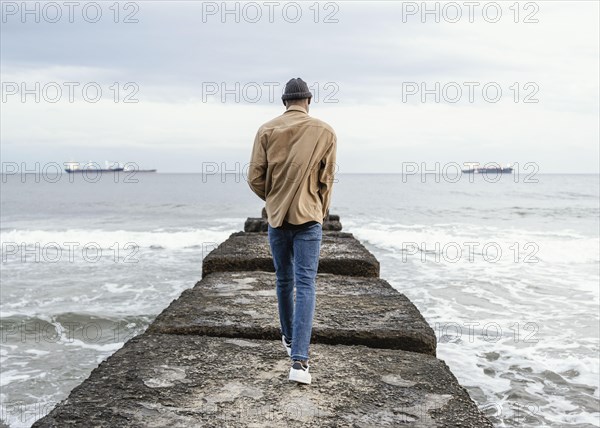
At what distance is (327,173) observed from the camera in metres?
2.64

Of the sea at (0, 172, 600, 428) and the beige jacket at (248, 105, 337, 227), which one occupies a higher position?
the beige jacket at (248, 105, 337, 227)

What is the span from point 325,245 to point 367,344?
255 cm

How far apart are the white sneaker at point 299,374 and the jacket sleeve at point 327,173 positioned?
0.74 metres

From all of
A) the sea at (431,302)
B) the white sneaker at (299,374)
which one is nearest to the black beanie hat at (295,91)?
the white sneaker at (299,374)

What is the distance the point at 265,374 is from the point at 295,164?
98cm

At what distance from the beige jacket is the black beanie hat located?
0.05 metres

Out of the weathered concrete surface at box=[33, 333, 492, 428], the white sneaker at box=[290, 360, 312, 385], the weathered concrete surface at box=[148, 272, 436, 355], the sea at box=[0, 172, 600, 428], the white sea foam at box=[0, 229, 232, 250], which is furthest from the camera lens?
the white sea foam at box=[0, 229, 232, 250]

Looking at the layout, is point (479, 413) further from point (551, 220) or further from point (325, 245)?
point (551, 220)

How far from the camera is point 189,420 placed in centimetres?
209

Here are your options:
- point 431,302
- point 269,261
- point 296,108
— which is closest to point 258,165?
point 296,108

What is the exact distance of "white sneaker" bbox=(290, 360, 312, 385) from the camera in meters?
2.43

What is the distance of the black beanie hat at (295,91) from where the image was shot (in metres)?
2.67

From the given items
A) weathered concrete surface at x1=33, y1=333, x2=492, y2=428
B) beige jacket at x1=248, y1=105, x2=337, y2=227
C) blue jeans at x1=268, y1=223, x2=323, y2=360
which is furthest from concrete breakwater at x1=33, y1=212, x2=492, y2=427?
beige jacket at x1=248, y1=105, x2=337, y2=227

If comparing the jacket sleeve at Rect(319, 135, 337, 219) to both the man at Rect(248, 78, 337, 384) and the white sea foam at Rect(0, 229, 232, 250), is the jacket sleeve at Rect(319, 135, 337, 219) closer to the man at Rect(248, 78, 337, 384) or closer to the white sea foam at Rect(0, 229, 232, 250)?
the man at Rect(248, 78, 337, 384)
